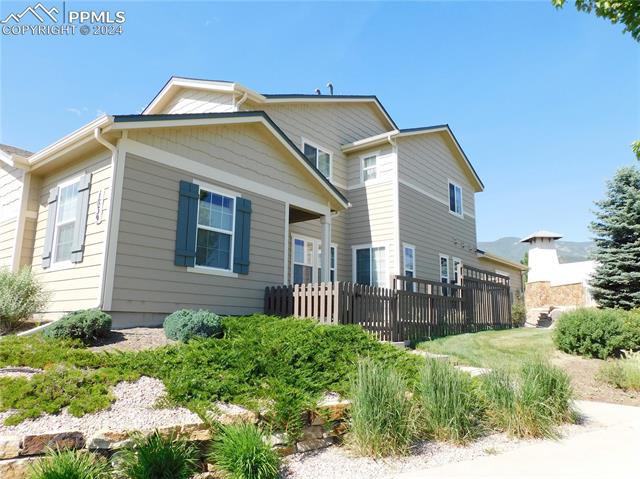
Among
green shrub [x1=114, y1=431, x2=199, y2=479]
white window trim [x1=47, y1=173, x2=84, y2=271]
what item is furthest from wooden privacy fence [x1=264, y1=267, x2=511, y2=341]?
green shrub [x1=114, y1=431, x2=199, y2=479]

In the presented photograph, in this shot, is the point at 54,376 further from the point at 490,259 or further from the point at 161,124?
the point at 490,259

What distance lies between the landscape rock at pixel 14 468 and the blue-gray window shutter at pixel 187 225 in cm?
511

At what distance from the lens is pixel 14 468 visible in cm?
289

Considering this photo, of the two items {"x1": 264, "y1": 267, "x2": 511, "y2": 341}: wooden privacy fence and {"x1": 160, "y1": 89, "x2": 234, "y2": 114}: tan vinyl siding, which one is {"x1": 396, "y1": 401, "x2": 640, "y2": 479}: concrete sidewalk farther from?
{"x1": 160, "y1": 89, "x2": 234, "y2": 114}: tan vinyl siding

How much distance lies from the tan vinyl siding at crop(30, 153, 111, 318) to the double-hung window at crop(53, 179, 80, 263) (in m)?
0.21

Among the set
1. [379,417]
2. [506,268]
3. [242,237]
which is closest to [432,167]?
[506,268]

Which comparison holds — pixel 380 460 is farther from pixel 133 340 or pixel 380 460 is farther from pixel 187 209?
pixel 187 209

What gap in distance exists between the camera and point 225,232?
28.8ft

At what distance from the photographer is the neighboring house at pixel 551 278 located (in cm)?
2198

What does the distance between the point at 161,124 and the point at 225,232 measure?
2.46 m

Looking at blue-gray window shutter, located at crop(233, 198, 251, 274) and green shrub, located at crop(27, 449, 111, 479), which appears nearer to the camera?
green shrub, located at crop(27, 449, 111, 479)

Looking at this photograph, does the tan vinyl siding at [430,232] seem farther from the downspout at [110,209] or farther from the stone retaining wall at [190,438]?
the stone retaining wall at [190,438]

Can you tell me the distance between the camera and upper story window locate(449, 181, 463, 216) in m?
18.4

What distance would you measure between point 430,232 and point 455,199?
3.49 metres
